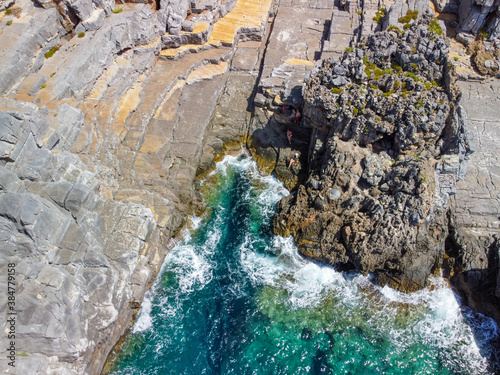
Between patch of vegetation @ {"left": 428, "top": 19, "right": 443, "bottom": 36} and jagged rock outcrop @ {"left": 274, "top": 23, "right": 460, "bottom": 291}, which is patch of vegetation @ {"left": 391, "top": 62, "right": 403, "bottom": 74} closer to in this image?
jagged rock outcrop @ {"left": 274, "top": 23, "right": 460, "bottom": 291}

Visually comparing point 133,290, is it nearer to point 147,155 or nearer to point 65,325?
point 65,325

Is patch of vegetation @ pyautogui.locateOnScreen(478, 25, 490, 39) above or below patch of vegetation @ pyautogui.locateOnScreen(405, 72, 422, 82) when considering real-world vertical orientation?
below

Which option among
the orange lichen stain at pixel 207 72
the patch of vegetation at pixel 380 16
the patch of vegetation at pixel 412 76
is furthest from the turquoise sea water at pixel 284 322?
the patch of vegetation at pixel 380 16

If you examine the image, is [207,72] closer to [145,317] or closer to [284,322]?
[145,317]

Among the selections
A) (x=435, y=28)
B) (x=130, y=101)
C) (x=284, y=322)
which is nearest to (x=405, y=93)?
(x=435, y=28)

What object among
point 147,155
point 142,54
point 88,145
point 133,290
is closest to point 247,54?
point 142,54

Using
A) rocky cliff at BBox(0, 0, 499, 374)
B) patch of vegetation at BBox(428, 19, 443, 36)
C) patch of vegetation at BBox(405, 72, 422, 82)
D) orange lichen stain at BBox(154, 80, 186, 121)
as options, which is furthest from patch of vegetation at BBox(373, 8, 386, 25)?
orange lichen stain at BBox(154, 80, 186, 121)
